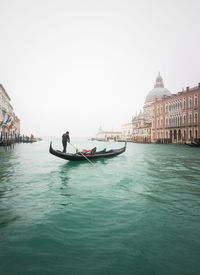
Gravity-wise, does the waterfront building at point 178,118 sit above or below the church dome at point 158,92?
below

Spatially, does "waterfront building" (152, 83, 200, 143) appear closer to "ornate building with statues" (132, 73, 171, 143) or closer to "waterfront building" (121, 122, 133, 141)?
"ornate building with statues" (132, 73, 171, 143)

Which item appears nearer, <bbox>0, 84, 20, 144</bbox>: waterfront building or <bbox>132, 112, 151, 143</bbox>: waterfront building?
<bbox>0, 84, 20, 144</bbox>: waterfront building

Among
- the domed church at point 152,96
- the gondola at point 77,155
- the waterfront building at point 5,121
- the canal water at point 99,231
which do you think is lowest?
the canal water at point 99,231

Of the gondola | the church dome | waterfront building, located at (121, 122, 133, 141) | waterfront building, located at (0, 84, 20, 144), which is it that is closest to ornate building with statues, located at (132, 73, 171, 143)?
the church dome

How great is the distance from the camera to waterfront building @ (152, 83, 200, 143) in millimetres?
31859

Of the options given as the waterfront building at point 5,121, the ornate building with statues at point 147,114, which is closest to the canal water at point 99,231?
the waterfront building at point 5,121

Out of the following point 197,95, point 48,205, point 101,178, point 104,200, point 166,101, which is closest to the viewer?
point 48,205

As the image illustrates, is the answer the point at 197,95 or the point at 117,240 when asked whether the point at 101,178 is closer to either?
the point at 117,240

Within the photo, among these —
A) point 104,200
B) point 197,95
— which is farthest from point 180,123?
point 104,200

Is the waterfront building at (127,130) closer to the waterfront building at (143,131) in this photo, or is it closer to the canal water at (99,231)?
the waterfront building at (143,131)

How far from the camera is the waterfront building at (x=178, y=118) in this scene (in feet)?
105

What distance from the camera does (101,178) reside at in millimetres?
6863

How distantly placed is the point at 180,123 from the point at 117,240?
3690 cm

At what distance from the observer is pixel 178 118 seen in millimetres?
36125
